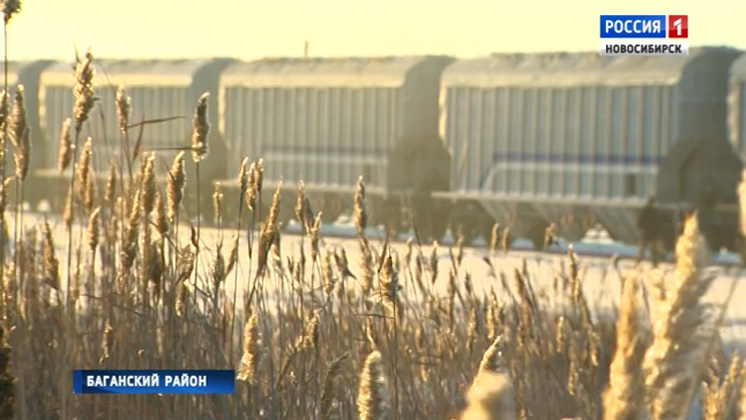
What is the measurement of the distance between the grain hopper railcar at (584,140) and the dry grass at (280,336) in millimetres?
9840

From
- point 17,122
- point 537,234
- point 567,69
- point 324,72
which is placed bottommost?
point 17,122

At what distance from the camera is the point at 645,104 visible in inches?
571

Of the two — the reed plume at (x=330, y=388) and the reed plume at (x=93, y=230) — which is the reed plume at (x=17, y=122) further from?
the reed plume at (x=330, y=388)

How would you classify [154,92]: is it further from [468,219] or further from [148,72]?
A: [468,219]

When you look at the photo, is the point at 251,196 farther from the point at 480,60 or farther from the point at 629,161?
the point at 480,60

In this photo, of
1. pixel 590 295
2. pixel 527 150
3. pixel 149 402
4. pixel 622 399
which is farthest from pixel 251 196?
pixel 527 150

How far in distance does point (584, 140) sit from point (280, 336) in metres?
12.4

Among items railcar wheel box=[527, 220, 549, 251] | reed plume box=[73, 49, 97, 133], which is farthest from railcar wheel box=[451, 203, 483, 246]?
reed plume box=[73, 49, 97, 133]

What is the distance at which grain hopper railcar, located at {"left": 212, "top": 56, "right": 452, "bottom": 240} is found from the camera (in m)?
16.2

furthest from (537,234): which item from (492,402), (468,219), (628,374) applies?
(492,402)

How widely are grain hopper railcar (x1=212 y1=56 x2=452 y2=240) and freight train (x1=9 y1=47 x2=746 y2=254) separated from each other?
0.02 meters

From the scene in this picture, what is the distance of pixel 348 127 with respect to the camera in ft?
54.5

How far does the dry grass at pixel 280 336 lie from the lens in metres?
0.91

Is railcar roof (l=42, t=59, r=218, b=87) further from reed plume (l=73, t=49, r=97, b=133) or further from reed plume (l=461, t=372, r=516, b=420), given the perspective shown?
reed plume (l=461, t=372, r=516, b=420)
